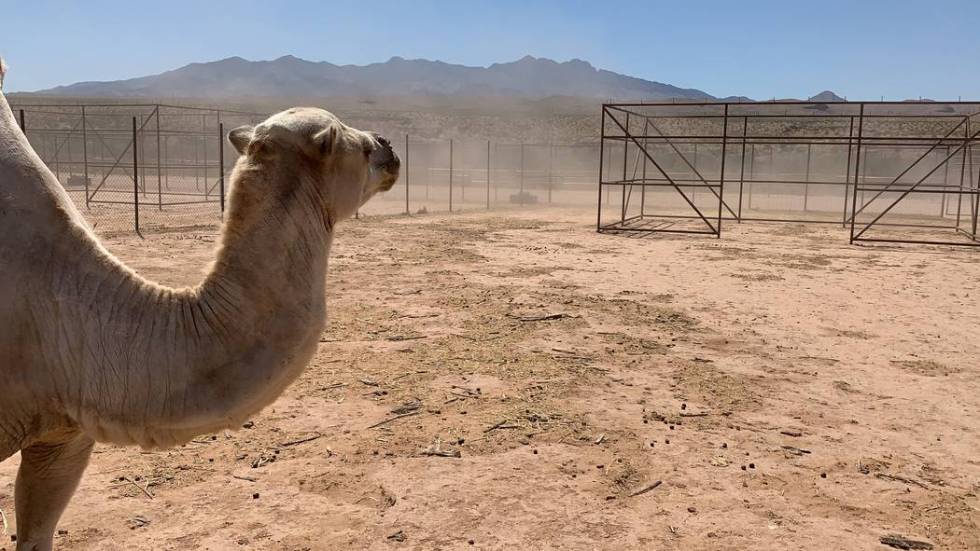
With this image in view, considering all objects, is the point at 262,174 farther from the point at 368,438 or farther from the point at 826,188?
the point at 826,188

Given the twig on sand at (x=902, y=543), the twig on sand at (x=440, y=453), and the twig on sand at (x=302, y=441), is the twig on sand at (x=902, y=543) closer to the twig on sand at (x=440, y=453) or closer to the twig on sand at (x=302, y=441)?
the twig on sand at (x=440, y=453)

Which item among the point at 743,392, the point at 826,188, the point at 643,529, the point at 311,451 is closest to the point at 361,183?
the point at 643,529

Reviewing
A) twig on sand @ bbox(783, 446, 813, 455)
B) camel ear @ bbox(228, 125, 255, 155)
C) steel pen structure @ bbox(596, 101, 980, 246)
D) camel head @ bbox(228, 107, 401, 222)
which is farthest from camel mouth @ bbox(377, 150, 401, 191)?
steel pen structure @ bbox(596, 101, 980, 246)

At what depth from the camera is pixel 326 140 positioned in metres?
2.39

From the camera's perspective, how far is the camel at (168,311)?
2297mm

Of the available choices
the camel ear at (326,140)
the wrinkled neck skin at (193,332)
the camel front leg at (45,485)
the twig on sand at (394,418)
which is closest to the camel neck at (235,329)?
the wrinkled neck skin at (193,332)

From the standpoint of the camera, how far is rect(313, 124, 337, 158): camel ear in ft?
7.78

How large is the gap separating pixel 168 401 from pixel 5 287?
0.56 m

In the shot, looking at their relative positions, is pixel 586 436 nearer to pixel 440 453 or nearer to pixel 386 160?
pixel 440 453

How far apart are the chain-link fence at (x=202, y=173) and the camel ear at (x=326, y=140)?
1019 centimetres

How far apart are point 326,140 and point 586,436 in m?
3.26

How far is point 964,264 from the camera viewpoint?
44.9ft

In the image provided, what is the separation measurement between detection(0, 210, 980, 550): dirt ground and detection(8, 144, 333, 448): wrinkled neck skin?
1573mm

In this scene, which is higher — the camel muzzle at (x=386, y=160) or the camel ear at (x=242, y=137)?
the camel ear at (x=242, y=137)
